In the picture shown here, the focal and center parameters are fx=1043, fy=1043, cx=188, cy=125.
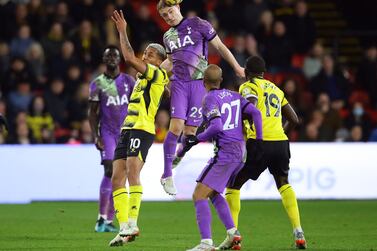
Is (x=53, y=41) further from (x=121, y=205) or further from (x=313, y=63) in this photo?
(x=121, y=205)

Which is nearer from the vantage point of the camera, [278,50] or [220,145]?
[220,145]

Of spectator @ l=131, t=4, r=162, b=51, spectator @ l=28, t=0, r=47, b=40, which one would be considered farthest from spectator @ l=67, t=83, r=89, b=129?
spectator @ l=131, t=4, r=162, b=51

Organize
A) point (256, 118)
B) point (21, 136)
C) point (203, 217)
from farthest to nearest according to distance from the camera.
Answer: point (21, 136) < point (256, 118) < point (203, 217)

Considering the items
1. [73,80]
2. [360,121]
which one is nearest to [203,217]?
[73,80]

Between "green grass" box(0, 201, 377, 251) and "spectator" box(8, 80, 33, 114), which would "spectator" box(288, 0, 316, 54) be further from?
"spectator" box(8, 80, 33, 114)

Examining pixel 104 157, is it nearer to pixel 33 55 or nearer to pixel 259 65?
pixel 259 65

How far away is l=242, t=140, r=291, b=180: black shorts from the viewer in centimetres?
1202

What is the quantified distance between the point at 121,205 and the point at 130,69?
999cm

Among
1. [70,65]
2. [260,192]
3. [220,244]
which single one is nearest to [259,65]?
[220,244]

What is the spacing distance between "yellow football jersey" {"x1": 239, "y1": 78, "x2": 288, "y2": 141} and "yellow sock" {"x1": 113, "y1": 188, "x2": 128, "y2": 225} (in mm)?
1653

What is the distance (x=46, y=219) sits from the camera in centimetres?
1614

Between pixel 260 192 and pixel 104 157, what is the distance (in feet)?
19.1

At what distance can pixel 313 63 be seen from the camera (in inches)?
955

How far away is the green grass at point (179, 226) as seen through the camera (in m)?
12.3
